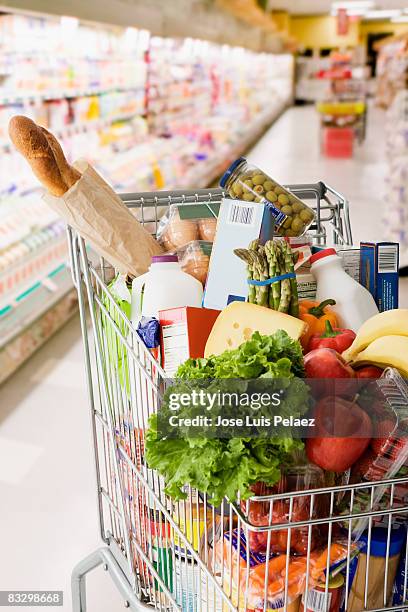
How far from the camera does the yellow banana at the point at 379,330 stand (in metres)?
1.15

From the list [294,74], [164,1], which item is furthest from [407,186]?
[294,74]

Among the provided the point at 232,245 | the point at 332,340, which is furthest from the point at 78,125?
the point at 332,340

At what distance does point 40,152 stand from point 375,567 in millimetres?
946

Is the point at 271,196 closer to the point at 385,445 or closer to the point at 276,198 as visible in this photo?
the point at 276,198

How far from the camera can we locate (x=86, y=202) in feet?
4.82

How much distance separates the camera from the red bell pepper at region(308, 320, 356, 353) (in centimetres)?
120

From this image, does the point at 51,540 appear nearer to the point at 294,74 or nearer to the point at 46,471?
the point at 46,471

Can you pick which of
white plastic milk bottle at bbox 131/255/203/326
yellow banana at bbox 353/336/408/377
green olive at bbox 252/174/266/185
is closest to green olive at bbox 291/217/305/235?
green olive at bbox 252/174/266/185

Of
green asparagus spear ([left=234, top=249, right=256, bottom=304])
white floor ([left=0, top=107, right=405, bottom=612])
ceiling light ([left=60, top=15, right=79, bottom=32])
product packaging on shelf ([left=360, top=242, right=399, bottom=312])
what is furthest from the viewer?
ceiling light ([left=60, top=15, right=79, bottom=32])

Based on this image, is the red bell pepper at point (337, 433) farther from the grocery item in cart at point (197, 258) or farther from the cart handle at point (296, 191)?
the cart handle at point (296, 191)

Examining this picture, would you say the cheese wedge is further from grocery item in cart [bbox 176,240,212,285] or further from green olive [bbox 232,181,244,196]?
green olive [bbox 232,181,244,196]

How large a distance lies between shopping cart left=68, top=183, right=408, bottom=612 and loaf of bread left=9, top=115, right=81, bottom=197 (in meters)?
0.11

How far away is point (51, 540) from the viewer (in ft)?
7.77

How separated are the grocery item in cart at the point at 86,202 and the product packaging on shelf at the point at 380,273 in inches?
17.7
